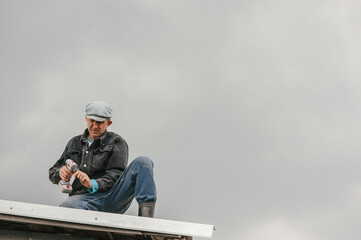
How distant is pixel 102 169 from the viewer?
20.6 feet

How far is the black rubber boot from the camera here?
558cm

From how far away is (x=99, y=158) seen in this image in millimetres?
6289

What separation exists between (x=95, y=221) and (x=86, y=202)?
0.87 meters

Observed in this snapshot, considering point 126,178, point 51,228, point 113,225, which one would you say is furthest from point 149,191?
point 51,228

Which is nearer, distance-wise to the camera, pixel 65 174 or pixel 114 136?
pixel 65 174

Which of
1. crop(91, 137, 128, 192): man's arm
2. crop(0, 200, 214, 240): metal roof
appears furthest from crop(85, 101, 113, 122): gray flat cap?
crop(0, 200, 214, 240): metal roof

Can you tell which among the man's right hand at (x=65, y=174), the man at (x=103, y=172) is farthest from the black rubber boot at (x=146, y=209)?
the man's right hand at (x=65, y=174)

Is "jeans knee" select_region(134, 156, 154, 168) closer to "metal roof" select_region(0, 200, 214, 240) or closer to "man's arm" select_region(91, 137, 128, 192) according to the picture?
"man's arm" select_region(91, 137, 128, 192)

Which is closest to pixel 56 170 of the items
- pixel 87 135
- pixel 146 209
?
pixel 87 135

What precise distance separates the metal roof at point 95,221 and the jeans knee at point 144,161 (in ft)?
2.70

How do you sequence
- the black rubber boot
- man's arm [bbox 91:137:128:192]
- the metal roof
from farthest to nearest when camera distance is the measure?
man's arm [bbox 91:137:128:192], the black rubber boot, the metal roof

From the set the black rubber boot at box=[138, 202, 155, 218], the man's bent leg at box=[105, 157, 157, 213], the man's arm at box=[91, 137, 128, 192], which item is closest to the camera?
the black rubber boot at box=[138, 202, 155, 218]

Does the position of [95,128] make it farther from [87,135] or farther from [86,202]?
[86,202]

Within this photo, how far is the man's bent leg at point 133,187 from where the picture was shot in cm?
575
